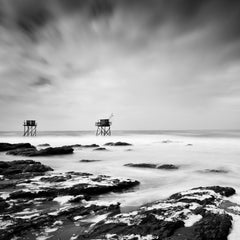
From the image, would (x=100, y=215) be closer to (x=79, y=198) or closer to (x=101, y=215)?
(x=101, y=215)

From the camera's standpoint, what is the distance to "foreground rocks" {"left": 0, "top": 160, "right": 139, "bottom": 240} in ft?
16.2

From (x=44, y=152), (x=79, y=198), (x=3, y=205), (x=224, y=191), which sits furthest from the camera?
(x=44, y=152)

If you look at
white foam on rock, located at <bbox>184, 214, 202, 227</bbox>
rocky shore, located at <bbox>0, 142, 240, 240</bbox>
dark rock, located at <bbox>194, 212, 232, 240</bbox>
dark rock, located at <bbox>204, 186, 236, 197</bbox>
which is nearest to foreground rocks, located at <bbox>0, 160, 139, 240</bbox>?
rocky shore, located at <bbox>0, 142, 240, 240</bbox>

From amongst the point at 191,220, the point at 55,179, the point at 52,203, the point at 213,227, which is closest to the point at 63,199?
the point at 52,203

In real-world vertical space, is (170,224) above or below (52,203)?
above

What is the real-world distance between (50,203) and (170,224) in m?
3.70

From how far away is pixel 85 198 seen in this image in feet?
23.0

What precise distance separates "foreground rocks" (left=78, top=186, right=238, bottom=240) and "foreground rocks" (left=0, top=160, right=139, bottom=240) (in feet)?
2.29

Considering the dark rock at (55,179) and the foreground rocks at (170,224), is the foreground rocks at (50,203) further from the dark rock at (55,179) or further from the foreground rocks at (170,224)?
the foreground rocks at (170,224)

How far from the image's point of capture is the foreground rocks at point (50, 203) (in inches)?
195

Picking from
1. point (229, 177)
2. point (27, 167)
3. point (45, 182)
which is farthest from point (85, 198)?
point (229, 177)

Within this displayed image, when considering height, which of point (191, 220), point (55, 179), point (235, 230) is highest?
point (55, 179)

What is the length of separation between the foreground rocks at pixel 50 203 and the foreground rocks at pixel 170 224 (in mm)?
699

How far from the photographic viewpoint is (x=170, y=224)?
15.5 feet
